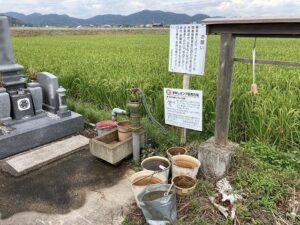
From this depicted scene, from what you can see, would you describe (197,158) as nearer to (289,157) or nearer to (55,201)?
(289,157)

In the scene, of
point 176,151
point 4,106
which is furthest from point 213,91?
point 4,106

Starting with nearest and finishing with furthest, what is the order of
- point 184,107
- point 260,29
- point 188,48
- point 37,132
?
1. point 260,29
2. point 188,48
3. point 184,107
4. point 37,132

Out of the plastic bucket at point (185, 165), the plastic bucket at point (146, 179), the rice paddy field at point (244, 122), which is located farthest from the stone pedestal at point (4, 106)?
the plastic bucket at point (185, 165)

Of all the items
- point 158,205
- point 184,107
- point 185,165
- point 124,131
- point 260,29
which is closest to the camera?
point 158,205

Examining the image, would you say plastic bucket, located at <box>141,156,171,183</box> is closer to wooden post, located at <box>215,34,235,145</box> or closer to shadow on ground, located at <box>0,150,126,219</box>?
shadow on ground, located at <box>0,150,126,219</box>

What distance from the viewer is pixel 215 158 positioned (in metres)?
3.47

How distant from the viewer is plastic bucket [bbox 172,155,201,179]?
11.1 ft

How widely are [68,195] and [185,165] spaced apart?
1603 millimetres

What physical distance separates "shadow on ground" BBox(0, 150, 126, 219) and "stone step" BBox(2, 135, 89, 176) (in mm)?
120

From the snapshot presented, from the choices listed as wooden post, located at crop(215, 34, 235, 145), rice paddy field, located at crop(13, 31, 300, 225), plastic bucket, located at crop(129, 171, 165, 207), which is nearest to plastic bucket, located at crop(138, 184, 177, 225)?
rice paddy field, located at crop(13, 31, 300, 225)

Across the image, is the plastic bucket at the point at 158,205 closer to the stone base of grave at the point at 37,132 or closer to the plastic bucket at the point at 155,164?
the plastic bucket at the point at 155,164

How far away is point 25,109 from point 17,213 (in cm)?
247

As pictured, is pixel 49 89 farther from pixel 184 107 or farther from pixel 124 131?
pixel 184 107

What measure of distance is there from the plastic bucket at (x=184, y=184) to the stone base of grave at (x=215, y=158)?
381 millimetres
